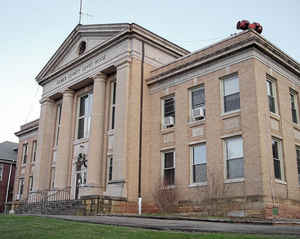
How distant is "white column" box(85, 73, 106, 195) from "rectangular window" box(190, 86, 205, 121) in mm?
6305

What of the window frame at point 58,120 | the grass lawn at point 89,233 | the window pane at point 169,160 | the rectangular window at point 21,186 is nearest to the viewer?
the grass lawn at point 89,233

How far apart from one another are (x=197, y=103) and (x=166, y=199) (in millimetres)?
5525

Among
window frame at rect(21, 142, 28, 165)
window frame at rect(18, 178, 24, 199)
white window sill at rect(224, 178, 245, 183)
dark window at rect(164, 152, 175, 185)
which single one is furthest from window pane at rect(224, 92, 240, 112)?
window frame at rect(18, 178, 24, 199)

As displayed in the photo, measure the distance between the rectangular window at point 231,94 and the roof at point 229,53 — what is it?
1.39m

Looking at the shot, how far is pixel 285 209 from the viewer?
16.9 metres

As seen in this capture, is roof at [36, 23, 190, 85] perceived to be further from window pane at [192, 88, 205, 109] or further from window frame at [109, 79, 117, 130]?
window pane at [192, 88, 205, 109]

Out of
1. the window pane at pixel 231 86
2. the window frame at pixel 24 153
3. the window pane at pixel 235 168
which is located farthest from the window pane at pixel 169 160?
the window frame at pixel 24 153

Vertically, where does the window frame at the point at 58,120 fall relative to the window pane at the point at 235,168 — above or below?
above

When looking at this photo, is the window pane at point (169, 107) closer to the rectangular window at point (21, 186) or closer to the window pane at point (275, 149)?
the window pane at point (275, 149)

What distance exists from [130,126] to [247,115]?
7089mm

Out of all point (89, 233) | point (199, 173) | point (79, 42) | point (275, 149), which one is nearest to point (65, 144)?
point (79, 42)

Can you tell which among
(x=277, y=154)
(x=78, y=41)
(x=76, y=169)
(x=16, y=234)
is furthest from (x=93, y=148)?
(x=16, y=234)

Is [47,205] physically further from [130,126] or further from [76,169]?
[130,126]

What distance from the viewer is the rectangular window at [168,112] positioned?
21.9m
